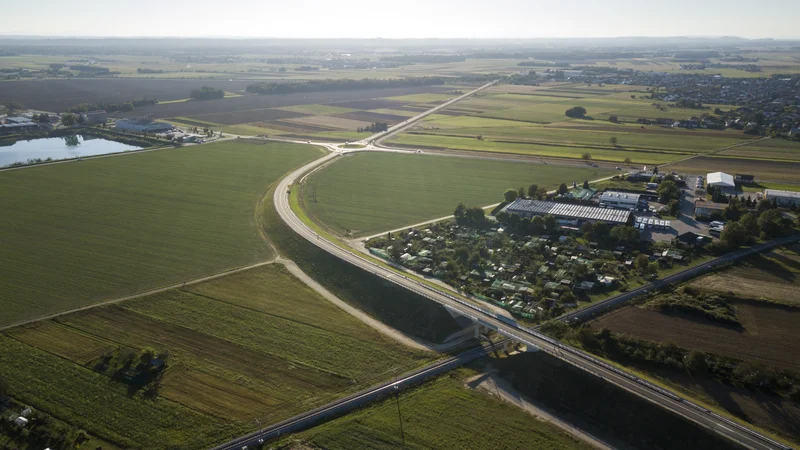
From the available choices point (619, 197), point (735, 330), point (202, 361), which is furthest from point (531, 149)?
point (202, 361)

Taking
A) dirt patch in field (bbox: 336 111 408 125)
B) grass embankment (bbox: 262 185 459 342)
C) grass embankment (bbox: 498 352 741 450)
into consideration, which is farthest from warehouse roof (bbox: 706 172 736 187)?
dirt patch in field (bbox: 336 111 408 125)

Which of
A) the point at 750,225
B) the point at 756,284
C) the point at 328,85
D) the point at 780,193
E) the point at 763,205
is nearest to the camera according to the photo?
the point at 756,284

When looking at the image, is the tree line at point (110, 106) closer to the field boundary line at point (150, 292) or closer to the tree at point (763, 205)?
the field boundary line at point (150, 292)

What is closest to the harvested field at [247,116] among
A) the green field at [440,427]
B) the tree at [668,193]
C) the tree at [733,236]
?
the tree at [668,193]

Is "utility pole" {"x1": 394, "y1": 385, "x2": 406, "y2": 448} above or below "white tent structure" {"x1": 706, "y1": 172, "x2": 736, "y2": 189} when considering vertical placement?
below

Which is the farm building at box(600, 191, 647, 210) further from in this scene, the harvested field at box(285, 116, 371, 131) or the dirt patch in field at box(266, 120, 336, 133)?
the dirt patch in field at box(266, 120, 336, 133)

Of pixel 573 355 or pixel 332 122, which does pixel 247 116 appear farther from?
pixel 573 355
